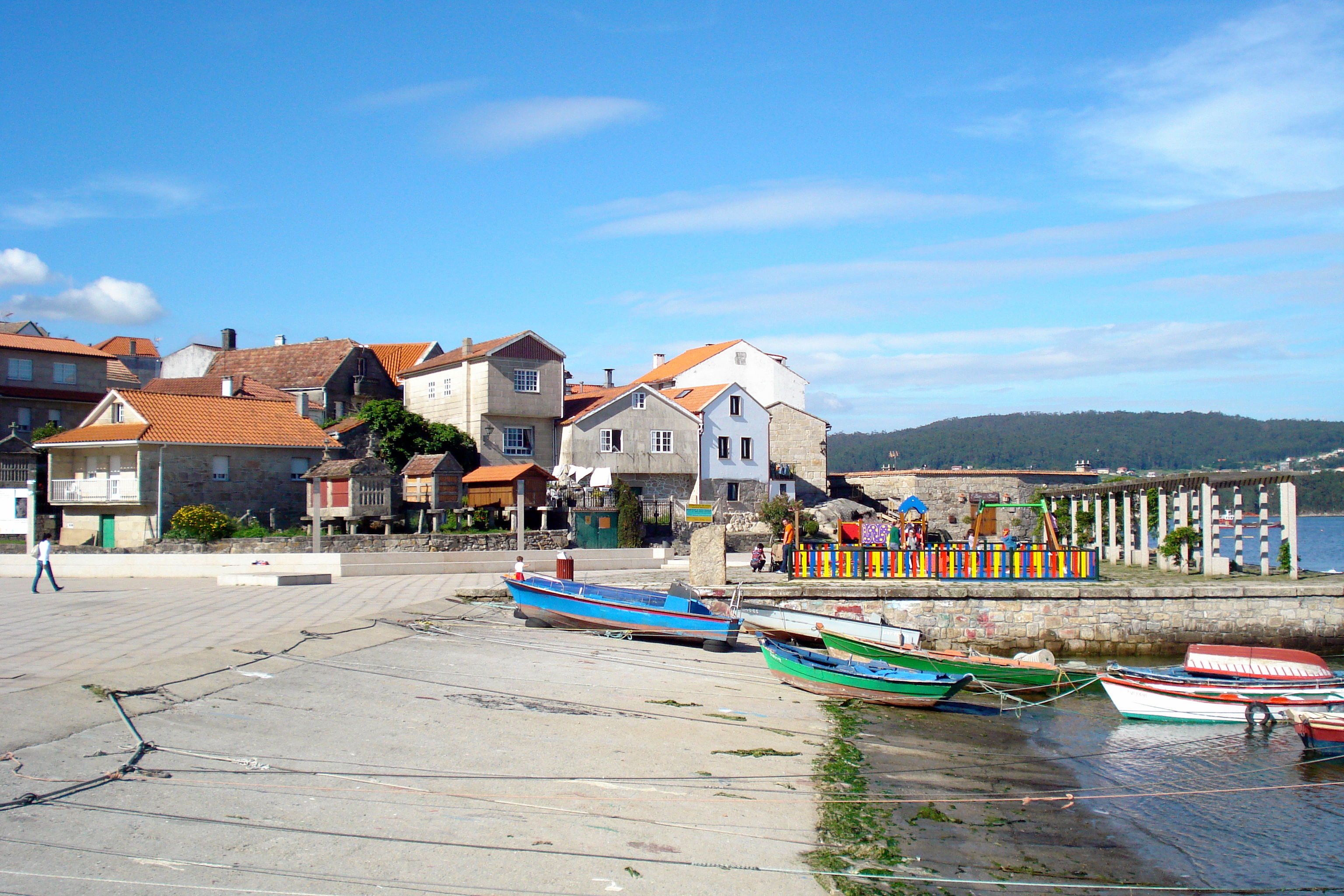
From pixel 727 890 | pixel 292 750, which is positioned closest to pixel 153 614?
pixel 292 750

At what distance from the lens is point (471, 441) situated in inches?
1747

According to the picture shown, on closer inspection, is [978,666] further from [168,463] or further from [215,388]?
[215,388]

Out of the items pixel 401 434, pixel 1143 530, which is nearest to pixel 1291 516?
pixel 1143 530

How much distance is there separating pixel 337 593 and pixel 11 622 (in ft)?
25.0

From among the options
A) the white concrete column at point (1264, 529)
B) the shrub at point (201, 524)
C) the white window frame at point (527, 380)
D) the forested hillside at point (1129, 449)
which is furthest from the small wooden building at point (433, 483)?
the forested hillside at point (1129, 449)

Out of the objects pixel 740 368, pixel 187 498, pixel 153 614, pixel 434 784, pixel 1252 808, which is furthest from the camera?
pixel 740 368

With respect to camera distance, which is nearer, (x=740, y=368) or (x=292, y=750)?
(x=292, y=750)

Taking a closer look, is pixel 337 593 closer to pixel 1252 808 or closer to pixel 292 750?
pixel 292 750

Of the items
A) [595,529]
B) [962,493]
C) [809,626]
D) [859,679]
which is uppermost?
[962,493]

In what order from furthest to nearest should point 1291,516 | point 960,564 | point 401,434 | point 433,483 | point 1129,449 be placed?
point 1129,449
point 401,434
point 433,483
point 960,564
point 1291,516

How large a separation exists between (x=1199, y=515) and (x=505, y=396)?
29.5 metres

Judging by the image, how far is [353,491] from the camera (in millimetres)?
34500

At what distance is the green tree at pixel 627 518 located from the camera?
39.1 m

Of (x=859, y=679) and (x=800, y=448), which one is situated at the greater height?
(x=800, y=448)
